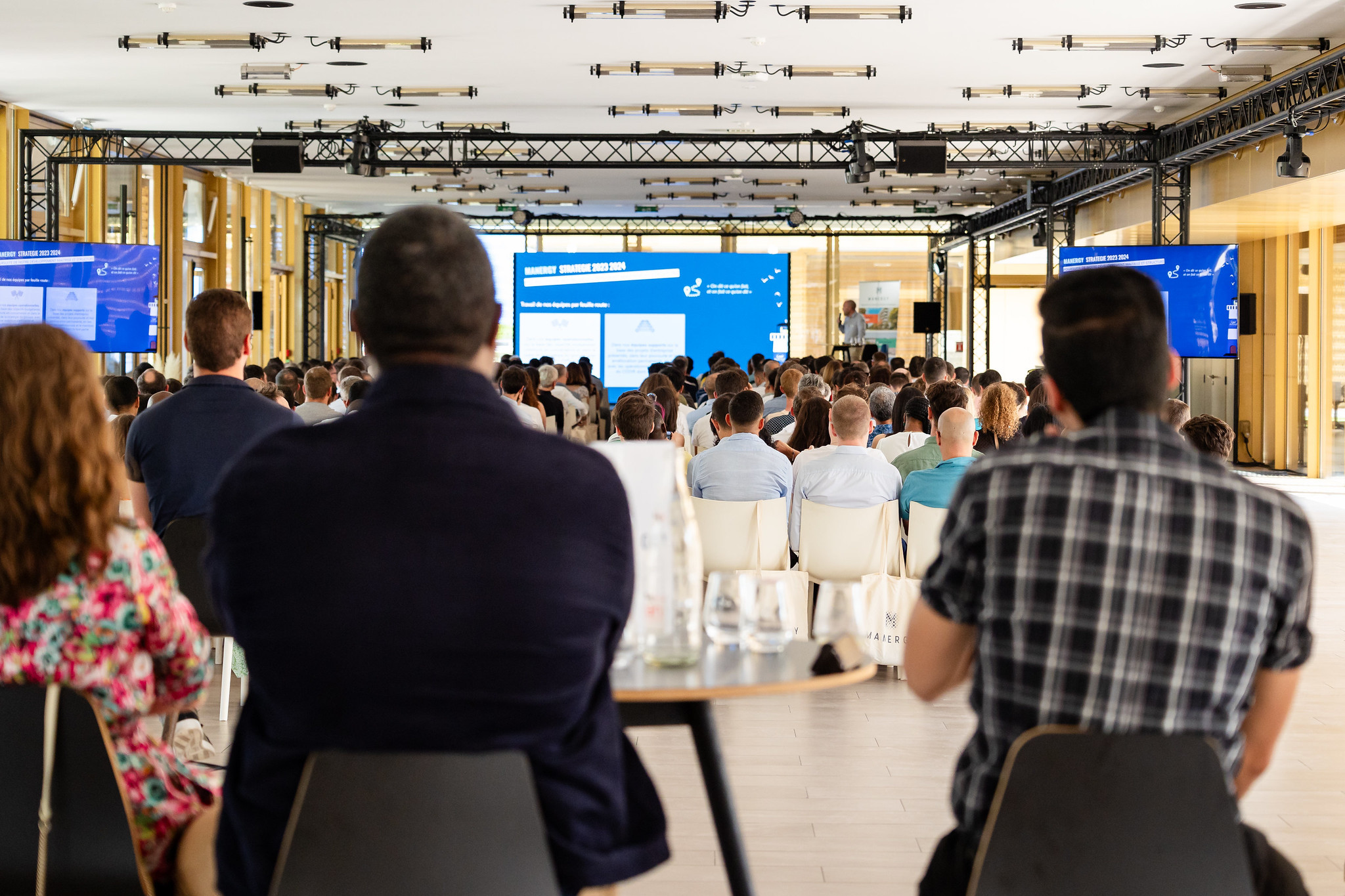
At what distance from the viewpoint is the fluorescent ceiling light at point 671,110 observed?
13648 millimetres

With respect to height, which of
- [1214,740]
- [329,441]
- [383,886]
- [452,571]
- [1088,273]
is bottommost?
[383,886]

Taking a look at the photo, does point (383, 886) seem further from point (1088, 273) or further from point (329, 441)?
point (1088, 273)

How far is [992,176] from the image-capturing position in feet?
62.1

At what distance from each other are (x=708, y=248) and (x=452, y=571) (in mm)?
25877

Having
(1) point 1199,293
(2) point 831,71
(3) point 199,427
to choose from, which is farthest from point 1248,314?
(3) point 199,427

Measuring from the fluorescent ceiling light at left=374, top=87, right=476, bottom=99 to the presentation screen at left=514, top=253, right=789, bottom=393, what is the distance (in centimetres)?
751

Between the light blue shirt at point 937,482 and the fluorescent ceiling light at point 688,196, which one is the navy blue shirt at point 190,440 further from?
the fluorescent ceiling light at point 688,196

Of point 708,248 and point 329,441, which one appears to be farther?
point 708,248

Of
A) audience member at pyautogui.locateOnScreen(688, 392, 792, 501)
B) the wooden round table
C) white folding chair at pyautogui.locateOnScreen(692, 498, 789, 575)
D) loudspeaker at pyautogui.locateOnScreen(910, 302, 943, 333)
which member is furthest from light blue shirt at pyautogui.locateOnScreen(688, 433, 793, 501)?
loudspeaker at pyautogui.locateOnScreen(910, 302, 943, 333)

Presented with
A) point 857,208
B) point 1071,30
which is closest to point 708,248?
point 857,208

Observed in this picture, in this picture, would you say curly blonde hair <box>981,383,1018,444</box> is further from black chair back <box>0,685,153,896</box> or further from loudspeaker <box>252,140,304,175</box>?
loudspeaker <box>252,140,304,175</box>

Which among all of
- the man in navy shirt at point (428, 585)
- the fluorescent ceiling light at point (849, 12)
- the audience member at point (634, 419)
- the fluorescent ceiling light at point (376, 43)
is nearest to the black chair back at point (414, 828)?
the man in navy shirt at point (428, 585)

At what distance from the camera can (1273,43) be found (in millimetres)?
10297

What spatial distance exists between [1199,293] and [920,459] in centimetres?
780
